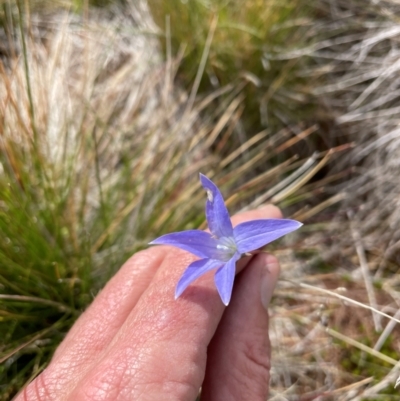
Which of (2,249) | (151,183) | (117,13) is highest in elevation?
(117,13)

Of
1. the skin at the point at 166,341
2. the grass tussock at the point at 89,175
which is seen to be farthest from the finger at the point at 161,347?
the grass tussock at the point at 89,175

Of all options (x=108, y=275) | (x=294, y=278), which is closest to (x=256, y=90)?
(x=294, y=278)

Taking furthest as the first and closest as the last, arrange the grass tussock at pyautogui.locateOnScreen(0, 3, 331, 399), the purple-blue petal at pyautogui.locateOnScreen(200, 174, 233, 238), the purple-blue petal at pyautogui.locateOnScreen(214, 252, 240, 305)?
1. the grass tussock at pyautogui.locateOnScreen(0, 3, 331, 399)
2. the purple-blue petal at pyautogui.locateOnScreen(200, 174, 233, 238)
3. the purple-blue petal at pyautogui.locateOnScreen(214, 252, 240, 305)

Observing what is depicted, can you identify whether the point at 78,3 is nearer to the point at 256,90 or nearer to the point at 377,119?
the point at 256,90

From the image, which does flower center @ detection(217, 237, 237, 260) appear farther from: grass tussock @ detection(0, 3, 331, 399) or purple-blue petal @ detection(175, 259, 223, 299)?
grass tussock @ detection(0, 3, 331, 399)

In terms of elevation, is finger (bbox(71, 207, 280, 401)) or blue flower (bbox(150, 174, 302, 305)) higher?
blue flower (bbox(150, 174, 302, 305))

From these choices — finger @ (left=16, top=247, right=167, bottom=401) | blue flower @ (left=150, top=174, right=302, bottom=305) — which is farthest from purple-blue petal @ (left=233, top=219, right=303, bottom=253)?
finger @ (left=16, top=247, right=167, bottom=401)

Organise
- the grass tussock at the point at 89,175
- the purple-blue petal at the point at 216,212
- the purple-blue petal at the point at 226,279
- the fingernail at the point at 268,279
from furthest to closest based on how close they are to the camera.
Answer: the grass tussock at the point at 89,175, the fingernail at the point at 268,279, the purple-blue petal at the point at 216,212, the purple-blue petal at the point at 226,279

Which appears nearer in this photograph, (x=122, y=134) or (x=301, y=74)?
(x=122, y=134)

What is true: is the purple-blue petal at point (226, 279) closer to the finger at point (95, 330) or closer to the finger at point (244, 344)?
the finger at point (244, 344)
